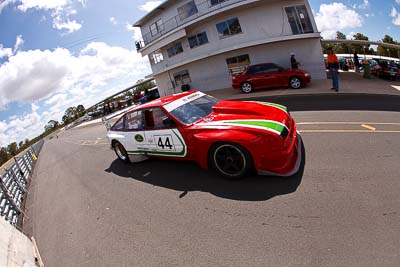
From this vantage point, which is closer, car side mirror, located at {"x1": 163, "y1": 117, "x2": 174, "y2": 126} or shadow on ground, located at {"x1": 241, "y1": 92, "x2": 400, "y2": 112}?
car side mirror, located at {"x1": 163, "y1": 117, "x2": 174, "y2": 126}

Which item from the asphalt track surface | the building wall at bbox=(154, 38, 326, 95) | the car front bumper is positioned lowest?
the asphalt track surface

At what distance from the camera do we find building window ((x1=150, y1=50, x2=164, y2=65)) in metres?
24.2

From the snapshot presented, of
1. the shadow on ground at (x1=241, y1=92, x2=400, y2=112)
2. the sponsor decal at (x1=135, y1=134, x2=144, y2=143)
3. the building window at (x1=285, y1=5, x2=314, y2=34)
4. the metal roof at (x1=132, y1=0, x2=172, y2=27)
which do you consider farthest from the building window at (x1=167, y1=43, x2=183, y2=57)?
the sponsor decal at (x1=135, y1=134, x2=144, y2=143)

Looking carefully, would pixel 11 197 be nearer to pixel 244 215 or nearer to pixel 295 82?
pixel 244 215

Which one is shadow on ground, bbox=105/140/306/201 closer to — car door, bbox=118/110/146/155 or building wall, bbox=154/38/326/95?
car door, bbox=118/110/146/155

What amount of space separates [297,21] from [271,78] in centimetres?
538

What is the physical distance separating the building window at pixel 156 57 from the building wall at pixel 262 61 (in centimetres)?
361

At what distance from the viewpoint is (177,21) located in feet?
Answer: 67.3

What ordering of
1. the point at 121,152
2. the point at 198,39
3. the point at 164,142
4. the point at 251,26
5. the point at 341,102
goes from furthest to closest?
the point at 198,39, the point at 251,26, the point at 341,102, the point at 121,152, the point at 164,142

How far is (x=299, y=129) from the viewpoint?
685cm

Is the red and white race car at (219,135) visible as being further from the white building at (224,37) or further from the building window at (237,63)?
the building window at (237,63)

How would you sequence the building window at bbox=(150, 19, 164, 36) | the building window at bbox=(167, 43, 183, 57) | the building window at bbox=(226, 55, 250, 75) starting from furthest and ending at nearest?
the building window at bbox=(150, 19, 164, 36) < the building window at bbox=(167, 43, 183, 57) < the building window at bbox=(226, 55, 250, 75)

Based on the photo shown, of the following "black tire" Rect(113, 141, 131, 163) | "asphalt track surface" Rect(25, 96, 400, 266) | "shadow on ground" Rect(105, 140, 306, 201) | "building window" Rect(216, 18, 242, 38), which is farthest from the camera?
"building window" Rect(216, 18, 242, 38)

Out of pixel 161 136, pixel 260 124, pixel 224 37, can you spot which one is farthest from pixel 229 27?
pixel 260 124
